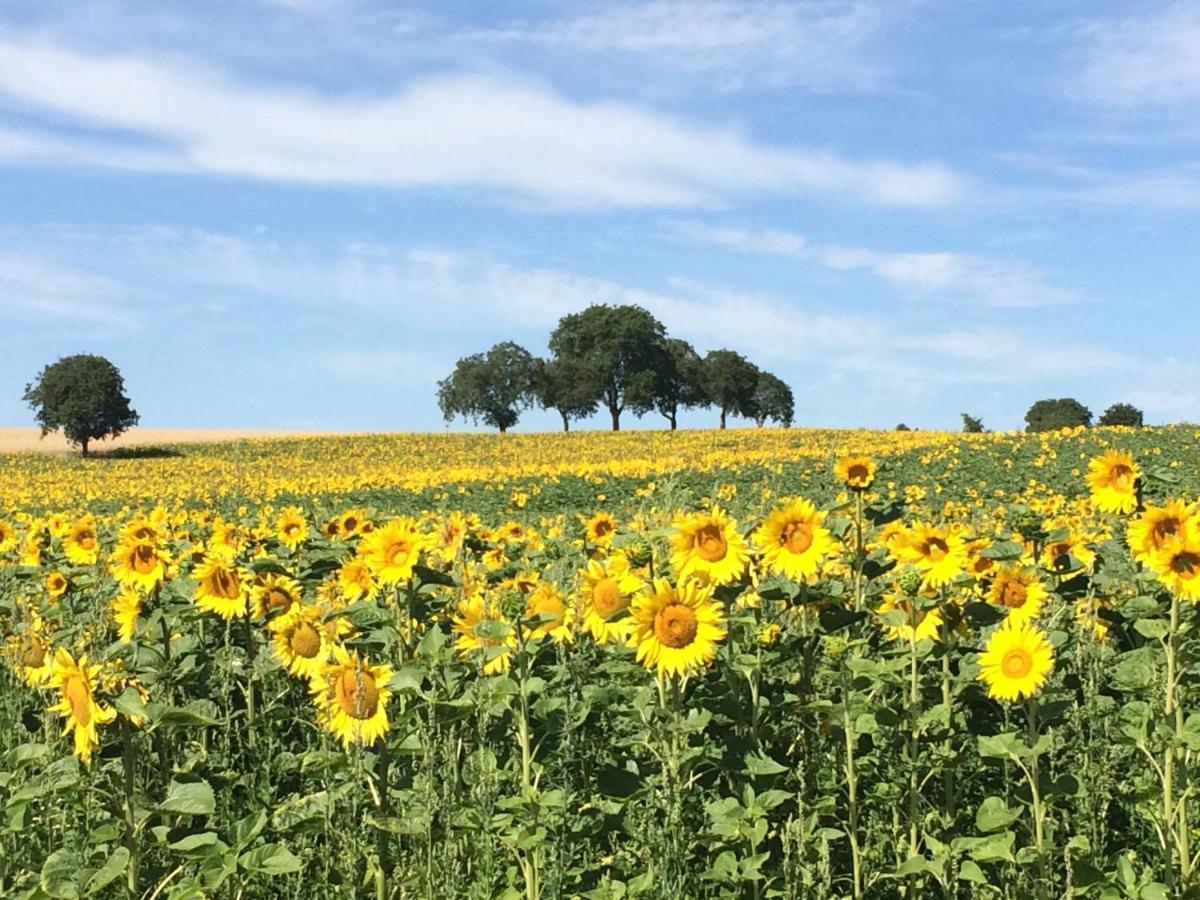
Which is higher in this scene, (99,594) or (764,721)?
(99,594)

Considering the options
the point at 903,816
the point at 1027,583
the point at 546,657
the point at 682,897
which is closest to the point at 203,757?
the point at 546,657

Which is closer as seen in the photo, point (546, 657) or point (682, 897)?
point (682, 897)

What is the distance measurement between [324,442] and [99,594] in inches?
2103

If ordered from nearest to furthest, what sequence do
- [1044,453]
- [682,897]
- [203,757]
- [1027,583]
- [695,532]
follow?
[682,897] → [695,532] → [203,757] → [1027,583] → [1044,453]

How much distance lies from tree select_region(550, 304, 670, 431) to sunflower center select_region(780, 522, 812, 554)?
76.7 meters

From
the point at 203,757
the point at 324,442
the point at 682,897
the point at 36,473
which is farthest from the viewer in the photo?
the point at 324,442

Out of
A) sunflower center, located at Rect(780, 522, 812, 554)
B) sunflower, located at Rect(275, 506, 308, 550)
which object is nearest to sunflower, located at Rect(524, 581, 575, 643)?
sunflower center, located at Rect(780, 522, 812, 554)

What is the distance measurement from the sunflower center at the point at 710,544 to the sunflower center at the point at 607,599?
1.31 ft

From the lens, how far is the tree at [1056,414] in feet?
204

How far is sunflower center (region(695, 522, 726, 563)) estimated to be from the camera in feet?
14.0

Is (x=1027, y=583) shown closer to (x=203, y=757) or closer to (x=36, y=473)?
(x=203, y=757)

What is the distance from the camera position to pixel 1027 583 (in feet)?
16.9

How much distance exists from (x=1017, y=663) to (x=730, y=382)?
3417 inches

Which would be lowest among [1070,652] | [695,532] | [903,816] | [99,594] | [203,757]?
[903,816]
